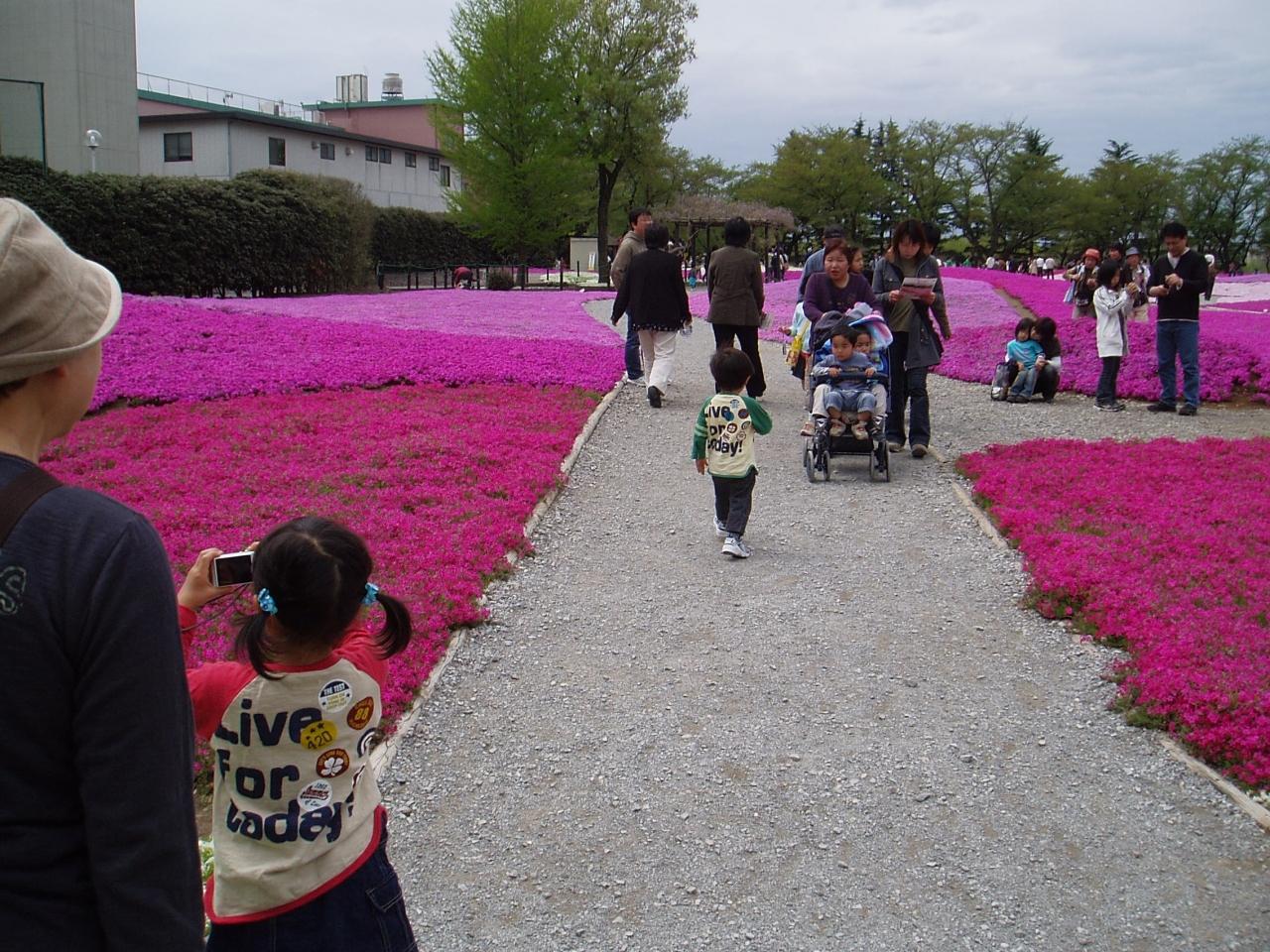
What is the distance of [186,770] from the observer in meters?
1.66

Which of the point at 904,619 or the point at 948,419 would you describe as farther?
the point at 948,419

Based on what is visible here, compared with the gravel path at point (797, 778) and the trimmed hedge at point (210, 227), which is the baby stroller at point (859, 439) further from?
the trimmed hedge at point (210, 227)

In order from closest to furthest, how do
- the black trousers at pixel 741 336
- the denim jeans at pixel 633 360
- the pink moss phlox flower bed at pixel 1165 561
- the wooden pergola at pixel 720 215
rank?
the pink moss phlox flower bed at pixel 1165 561
the black trousers at pixel 741 336
the denim jeans at pixel 633 360
the wooden pergola at pixel 720 215

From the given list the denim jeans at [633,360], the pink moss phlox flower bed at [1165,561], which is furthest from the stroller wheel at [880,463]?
the denim jeans at [633,360]

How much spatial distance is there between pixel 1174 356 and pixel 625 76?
41297mm

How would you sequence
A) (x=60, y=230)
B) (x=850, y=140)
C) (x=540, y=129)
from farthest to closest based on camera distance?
(x=850, y=140), (x=540, y=129), (x=60, y=230)

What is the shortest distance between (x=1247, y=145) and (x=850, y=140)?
23.3 m

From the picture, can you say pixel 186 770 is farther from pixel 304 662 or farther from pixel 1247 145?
pixel 1247 145

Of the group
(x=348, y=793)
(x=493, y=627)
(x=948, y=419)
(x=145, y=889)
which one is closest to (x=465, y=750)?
(x=493, y=627)

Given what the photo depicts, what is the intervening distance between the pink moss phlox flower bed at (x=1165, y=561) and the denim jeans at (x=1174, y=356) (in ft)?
7.77

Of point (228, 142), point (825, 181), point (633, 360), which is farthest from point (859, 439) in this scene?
point (825, 181)

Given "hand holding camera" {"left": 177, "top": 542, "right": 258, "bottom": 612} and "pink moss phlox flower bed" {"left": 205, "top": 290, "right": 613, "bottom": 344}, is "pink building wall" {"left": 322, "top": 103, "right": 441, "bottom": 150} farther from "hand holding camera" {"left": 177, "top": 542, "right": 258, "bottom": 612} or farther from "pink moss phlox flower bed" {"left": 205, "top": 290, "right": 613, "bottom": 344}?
"hand holding camera" {"left": 177, "top": 542, "right": 258, "bottom": 612}

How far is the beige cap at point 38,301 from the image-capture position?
1.54 metres

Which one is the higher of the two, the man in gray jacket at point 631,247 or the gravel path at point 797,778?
the man in gray jacket at point 631,247
